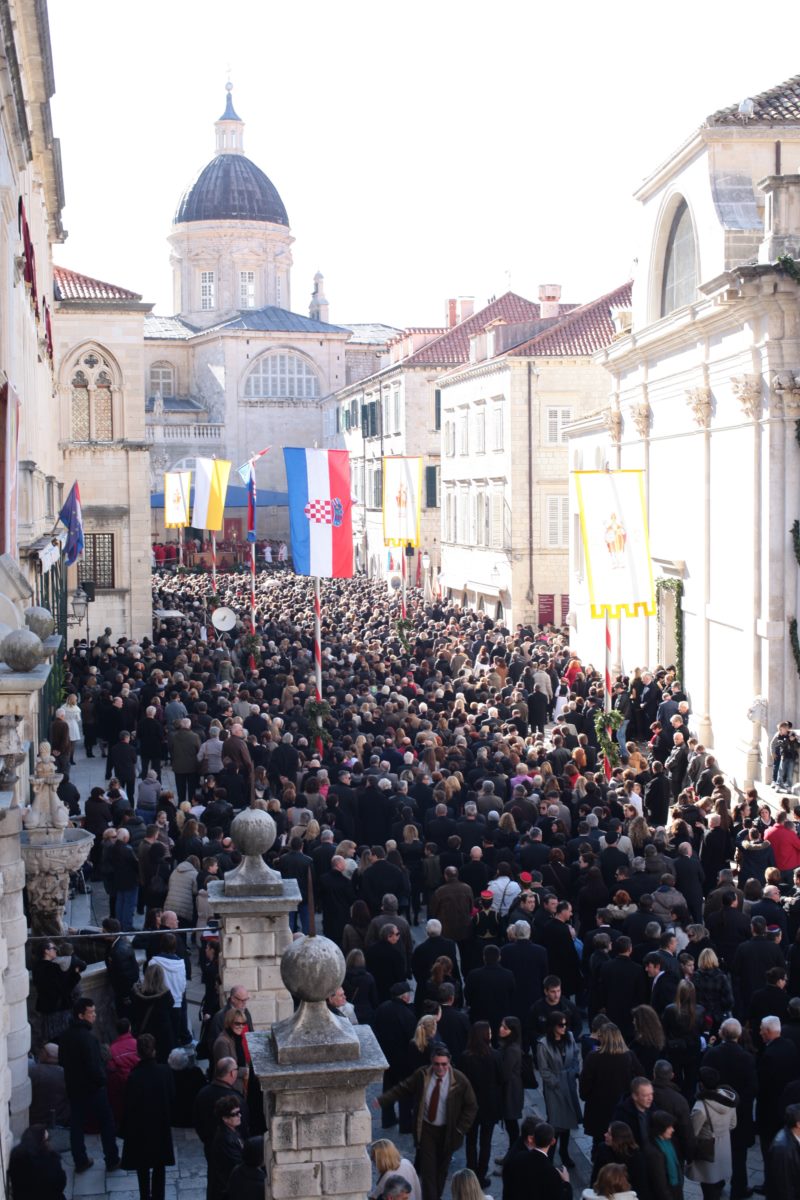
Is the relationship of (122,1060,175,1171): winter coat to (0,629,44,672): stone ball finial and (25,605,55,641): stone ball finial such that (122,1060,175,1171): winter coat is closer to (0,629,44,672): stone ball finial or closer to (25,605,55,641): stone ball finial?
(0,629,44,672): stone ball finial

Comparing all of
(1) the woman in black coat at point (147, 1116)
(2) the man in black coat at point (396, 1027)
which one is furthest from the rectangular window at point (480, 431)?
(1) the woman in black coat at point (147, 1116)

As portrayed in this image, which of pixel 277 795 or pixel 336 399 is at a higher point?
pixel 336 399

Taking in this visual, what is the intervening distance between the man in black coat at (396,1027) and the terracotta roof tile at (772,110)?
1837cm

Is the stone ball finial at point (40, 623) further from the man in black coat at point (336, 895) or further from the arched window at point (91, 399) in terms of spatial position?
the arched window at point (91, 399)

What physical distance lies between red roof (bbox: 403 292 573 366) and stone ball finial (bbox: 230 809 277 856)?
155ft

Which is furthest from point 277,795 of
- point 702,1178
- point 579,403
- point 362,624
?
point 579,403

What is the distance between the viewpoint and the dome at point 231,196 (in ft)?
268

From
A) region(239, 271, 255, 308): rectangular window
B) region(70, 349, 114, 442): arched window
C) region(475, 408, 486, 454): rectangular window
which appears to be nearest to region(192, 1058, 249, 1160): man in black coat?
region(70, 349, 114, 442): arched window

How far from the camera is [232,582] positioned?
172 ft

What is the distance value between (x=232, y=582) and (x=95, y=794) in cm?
3577

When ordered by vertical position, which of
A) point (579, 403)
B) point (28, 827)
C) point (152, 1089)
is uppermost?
point (579, 403)

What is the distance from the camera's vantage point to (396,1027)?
10594 mm

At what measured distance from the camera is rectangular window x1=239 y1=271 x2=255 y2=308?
8225cm

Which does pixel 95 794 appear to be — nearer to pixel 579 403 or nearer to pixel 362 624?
pixel 362 624
